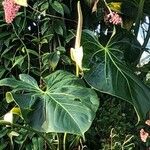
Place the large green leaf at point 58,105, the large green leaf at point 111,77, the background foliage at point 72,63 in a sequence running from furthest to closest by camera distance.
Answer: the background foliage at point 72,63
the large green leaf at point 111,77
the large green leaf at point 58,105

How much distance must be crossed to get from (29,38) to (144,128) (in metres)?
0.70

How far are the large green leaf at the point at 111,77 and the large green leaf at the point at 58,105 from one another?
0.20ft

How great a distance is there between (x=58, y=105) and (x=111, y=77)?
26 centimetres

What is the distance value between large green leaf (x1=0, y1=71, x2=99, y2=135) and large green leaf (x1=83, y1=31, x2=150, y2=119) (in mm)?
60

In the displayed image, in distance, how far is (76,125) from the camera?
4.90 feet

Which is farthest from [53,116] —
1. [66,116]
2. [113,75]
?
[113,75]

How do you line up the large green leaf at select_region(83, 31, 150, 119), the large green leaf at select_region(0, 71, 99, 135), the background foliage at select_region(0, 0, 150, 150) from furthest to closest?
the background foliage at select_region(0, 0, 150, 150) → the large green leaf at select_region(83, 31, 150, 119) → the large green leaf at select_region(0, 71, 99, 135)

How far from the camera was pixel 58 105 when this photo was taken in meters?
1.61

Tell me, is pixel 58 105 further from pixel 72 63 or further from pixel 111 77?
pixel 72 63

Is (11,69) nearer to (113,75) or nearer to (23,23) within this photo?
(23,23)

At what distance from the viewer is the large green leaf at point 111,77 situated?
5.61ft

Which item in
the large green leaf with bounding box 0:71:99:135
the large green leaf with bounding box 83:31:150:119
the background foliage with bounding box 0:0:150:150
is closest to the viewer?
the large green leaf with bounding box 0:71:99:135

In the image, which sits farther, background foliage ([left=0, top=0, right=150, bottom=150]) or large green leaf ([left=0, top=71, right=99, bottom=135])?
background foliage ([left=0, top=0, right=150, bottom=150])

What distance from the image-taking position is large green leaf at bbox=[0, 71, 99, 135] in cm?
151
